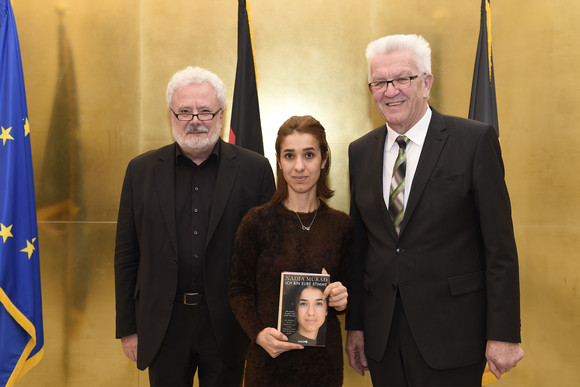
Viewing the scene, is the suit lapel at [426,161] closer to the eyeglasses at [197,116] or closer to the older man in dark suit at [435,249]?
the older man in dark suit at [435,249]

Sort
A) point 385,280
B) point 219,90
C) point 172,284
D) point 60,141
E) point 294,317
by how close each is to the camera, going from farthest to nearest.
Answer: point 60,141 → point 219,90 → point 172,284 → point 385,280 → point 294,317

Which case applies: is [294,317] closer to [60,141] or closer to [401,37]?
[401,37]

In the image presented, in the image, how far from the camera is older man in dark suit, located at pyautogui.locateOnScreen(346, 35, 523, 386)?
5.62 feet

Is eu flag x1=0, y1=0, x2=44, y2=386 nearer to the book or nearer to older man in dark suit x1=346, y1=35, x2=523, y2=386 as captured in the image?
the book

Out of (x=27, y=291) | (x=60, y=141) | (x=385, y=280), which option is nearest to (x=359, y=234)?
(x=385, y=280)

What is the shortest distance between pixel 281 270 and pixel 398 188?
0.60 m

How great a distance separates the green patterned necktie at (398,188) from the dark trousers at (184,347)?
0.98 metres

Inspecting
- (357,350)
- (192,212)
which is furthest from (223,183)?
(357,350)

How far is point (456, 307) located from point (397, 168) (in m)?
0.61

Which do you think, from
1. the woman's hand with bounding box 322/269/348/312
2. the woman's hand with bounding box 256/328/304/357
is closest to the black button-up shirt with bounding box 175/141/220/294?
the woman's hand with bounding box 256/328/304/357

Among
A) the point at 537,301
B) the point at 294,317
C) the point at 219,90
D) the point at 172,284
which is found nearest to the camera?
the point at 294,317

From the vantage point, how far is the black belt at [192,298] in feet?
6.73

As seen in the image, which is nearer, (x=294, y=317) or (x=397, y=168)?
(x=294, y=317)

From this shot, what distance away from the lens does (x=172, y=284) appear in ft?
6.70
